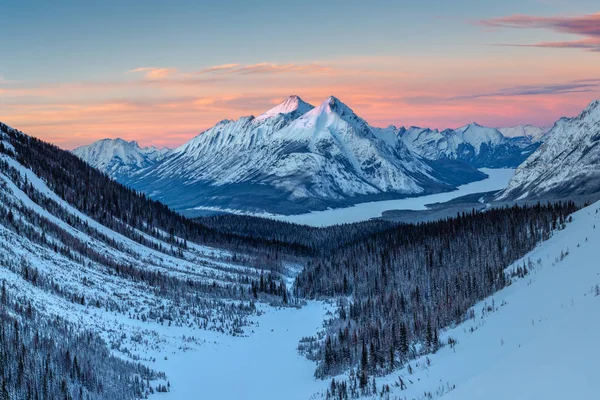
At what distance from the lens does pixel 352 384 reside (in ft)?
150

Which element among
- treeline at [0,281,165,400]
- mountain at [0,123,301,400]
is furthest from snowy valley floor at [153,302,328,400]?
treeline at [0,281,165,400]

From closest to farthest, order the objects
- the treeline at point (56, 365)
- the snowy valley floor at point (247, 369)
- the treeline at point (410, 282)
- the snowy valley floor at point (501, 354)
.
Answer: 1. the snowy valley floor at point (501, 354)
2. the treeline at point (56, 365)
3. the snowy valley floor at point (247, 369)
4. the treeline at point (410, 282)

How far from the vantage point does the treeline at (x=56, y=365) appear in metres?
41.4

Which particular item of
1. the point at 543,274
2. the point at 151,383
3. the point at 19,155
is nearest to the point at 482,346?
the point at 543,274

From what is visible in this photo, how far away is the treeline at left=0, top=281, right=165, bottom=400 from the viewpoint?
41.4 metres

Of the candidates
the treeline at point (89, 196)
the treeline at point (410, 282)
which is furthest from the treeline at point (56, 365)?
the treeline at point (89, 196)

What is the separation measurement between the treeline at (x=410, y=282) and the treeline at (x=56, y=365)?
A: 59.4 ft

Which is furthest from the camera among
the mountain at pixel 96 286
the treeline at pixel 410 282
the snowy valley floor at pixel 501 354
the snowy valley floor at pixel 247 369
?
the treeline at pixel 410 282

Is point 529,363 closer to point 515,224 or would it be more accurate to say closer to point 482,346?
point 482,346

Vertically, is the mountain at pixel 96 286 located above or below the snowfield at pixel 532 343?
below

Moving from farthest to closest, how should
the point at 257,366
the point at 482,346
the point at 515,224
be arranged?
1. the point at 515,224
2. the point at 257,366
3. the point at 482,346

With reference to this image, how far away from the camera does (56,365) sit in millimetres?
45906

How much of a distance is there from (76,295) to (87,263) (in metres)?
29.7

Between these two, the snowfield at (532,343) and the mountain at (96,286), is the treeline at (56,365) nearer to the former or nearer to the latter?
the mountain at (96,286)
